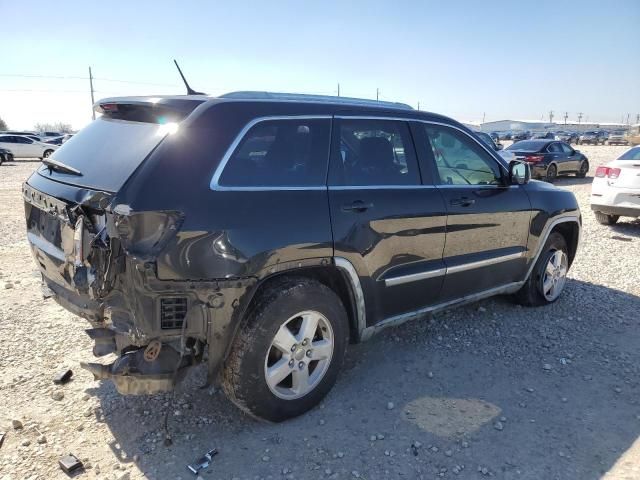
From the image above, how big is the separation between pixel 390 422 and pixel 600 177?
7.78m

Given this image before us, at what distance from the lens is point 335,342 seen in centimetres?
327

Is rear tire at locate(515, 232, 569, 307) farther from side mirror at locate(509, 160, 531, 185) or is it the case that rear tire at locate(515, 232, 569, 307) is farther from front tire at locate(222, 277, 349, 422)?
front tire at locate(222, 277, 349, 422)

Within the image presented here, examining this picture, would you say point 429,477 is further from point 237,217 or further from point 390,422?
point 237,217

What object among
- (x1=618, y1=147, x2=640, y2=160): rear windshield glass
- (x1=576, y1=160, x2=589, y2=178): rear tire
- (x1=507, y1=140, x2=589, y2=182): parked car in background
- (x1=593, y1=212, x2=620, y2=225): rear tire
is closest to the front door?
(x1=618, y1=147, x2=640, y2=160): rear windshield glass

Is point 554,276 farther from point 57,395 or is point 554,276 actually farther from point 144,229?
point 57,395

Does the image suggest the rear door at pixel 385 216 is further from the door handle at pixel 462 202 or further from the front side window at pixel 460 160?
the front side window at pixel 460 160

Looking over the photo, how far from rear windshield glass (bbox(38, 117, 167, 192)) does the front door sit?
210 centimetres

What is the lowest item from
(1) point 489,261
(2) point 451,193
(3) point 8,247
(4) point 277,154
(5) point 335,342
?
(3) point 8,247

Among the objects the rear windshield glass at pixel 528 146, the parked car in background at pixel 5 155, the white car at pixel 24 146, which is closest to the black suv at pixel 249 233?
the rear windshield glass at pixel 528 146

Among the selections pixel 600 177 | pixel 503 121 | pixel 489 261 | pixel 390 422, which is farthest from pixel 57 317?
pixel 503 121

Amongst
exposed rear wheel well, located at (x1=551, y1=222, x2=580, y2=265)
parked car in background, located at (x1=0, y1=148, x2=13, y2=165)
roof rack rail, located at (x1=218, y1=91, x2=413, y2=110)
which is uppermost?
roof rack rail, located at (x1=218, y1=91, x2=413, y2=110)

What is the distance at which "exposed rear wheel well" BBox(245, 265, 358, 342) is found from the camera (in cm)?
297

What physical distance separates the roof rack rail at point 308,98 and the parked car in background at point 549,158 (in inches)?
581

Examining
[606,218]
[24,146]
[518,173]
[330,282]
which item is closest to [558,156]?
[606,218]
